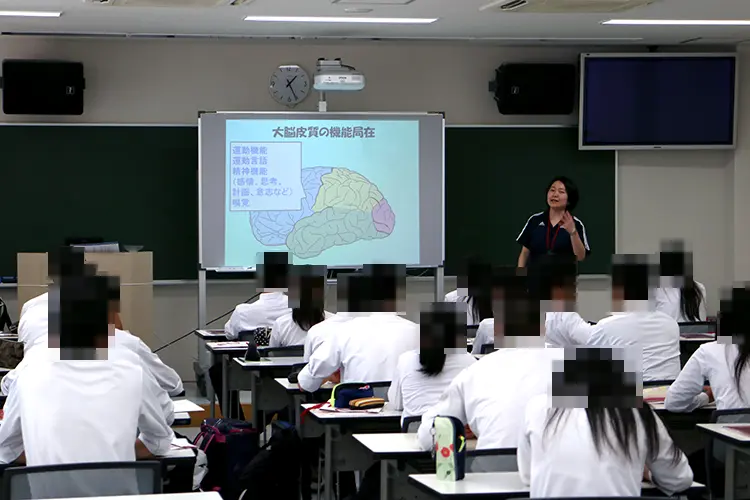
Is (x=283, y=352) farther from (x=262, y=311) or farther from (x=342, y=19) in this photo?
(x=342, y=19)

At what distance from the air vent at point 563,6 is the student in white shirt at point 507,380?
459 centimetres

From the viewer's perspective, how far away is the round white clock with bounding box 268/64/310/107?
997cm

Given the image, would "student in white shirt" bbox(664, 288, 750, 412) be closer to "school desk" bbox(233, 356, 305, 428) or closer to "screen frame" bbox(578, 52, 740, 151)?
"school desk" bbox(233, 356, 305, 428)

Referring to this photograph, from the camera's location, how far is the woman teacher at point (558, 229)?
8.80 meters

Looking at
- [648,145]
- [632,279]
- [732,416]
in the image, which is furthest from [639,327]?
[648,145]

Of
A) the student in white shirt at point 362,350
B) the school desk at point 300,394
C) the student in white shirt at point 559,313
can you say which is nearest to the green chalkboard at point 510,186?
the student in white shirt at point 559,313

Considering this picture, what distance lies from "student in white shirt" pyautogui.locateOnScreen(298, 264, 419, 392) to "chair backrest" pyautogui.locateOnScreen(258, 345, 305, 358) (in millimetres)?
967

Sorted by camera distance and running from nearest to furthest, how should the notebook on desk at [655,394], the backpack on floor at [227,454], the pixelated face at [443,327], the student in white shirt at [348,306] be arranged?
the pixelated face at [443,327] → the notebook on desk at [655,394] → the backpack on floor at [227,454] → the student in white shirt at [348,306]

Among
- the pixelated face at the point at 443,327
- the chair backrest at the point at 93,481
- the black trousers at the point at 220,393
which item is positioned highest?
the pixelated face at the point at 443,327

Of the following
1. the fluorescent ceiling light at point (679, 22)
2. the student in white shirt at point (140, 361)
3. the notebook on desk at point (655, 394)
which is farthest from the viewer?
the fluorescent ceiling light at point (679, 22)

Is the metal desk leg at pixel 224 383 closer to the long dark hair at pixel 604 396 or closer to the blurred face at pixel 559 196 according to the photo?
the blurred face at pixel 559 196

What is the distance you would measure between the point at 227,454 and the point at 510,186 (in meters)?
5.62

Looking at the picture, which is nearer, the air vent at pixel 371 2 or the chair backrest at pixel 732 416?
the chair backrest at pixel 732 416

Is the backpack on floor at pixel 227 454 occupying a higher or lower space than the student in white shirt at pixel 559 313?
lower
